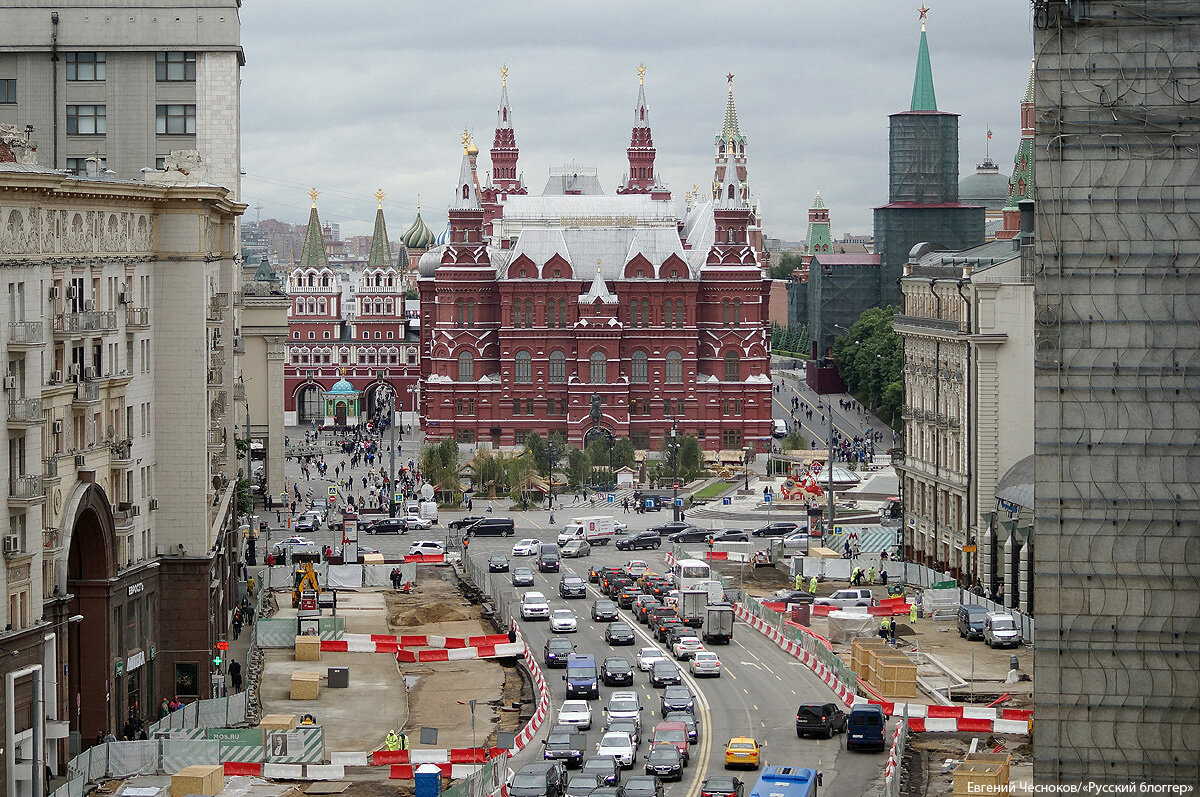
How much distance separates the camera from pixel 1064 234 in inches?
1694

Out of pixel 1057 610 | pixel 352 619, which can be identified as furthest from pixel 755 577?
pixel 1057 610

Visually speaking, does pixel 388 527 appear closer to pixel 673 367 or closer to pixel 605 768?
pixel 673 367

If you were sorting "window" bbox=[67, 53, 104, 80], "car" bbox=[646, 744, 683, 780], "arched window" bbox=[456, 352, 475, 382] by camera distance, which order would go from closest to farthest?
"car" bbox=[646, 744, 683, 780] < "window" bbox=[67, 53, 104, 80] < "arched window" bbox=[456, 352, 475, 382]

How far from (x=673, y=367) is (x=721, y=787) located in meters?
107

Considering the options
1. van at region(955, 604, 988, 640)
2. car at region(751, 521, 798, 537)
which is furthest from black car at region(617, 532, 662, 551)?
van at region(955, 604, 988, 640)

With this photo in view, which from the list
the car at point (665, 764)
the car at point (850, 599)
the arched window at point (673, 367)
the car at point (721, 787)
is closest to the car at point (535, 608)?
the car at point (850, 599)

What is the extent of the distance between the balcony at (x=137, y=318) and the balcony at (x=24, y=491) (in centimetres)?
1014

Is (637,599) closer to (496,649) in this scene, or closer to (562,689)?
(496,649)

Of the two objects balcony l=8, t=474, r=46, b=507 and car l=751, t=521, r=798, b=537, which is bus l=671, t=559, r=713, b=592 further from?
balcony l=8, t=474, r=46, b=507

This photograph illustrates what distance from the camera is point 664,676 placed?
Answer: 2657 inches

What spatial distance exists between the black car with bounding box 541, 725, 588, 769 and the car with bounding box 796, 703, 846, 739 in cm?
664

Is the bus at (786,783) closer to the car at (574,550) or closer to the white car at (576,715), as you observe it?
the white car at (576,715)

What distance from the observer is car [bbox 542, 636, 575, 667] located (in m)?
71.9

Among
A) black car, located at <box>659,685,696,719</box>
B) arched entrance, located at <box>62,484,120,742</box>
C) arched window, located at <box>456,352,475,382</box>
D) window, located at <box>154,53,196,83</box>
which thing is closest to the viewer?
arched entrance, located at <box>62,484,120,742</box>
